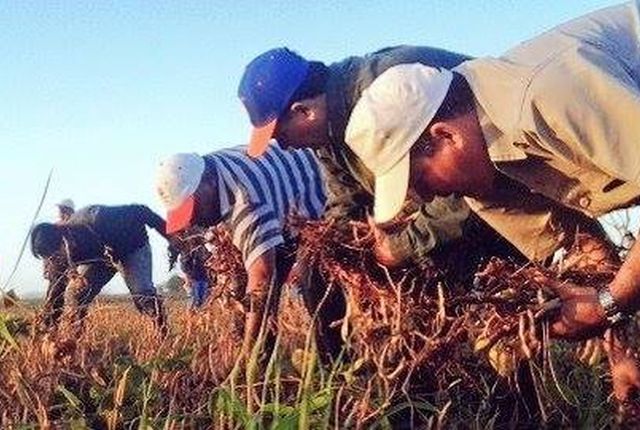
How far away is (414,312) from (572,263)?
42cm

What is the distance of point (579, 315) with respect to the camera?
244 centimetres

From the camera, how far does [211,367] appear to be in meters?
3.16

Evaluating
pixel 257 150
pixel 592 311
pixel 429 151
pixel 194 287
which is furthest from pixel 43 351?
pixel 194 287

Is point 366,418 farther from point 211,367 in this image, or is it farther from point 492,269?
point 211,367

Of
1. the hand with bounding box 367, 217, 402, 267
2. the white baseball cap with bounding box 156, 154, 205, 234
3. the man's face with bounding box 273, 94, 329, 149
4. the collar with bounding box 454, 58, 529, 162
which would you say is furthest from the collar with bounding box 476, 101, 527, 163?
the white baseball cap with bounding box 156, 154, 205, 234

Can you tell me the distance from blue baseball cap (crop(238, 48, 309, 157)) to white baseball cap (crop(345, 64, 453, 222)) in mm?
1040

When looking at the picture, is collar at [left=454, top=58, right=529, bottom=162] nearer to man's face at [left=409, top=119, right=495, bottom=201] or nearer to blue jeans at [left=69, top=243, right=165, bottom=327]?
man's face at [left=409, top=119, right=495, bottom=201]

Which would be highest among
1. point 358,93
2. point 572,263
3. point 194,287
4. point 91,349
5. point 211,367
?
point 358,93

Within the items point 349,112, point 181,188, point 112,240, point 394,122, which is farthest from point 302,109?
point 112,240

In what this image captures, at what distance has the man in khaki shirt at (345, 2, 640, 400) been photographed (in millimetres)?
2252

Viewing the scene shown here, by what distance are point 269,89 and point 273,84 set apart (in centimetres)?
2

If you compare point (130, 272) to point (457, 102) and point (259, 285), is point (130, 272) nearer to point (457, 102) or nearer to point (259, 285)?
point (259, 285)

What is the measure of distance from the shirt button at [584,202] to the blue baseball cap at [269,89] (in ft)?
4.62

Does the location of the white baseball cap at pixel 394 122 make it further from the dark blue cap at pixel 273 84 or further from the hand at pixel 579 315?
the dark blue cap at pixel 273 84
